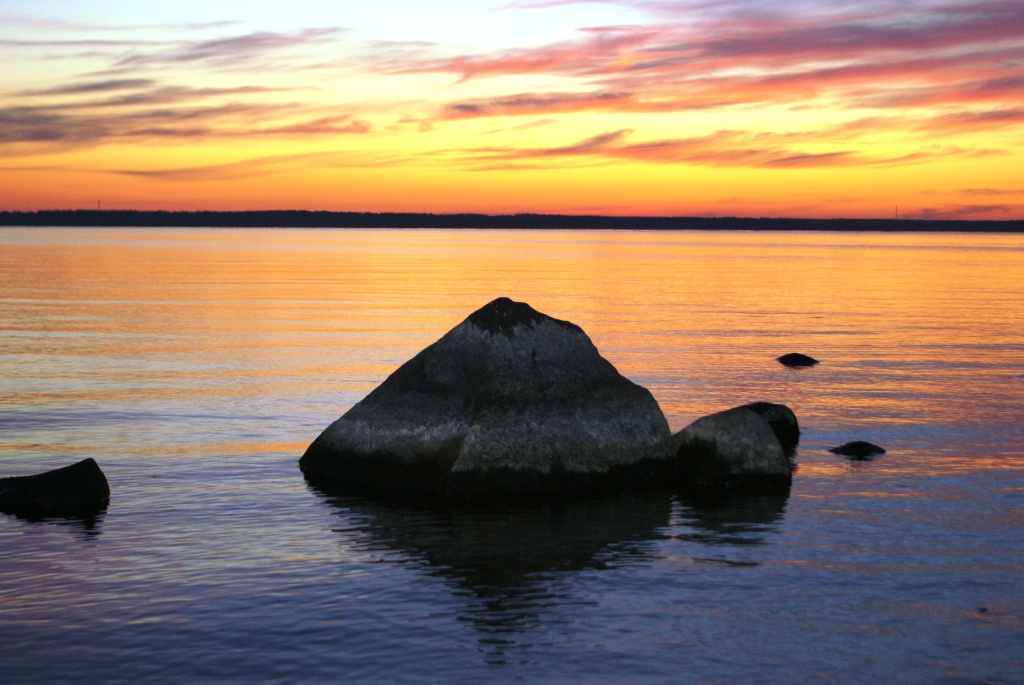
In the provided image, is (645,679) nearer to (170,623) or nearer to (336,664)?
(336,664)

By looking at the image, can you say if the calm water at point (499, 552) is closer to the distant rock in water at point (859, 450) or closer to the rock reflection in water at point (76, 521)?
the rock reflection in water at point (76, 521)

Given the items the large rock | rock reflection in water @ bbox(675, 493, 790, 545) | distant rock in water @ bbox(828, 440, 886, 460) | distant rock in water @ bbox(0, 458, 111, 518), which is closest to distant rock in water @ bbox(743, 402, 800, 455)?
distant rock in water @ bbox(828, 440, 886, 460)

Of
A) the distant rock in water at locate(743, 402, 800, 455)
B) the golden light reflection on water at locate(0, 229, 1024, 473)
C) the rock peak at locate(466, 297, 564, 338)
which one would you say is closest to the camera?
the rock peak at locate(466, 297, 564, 338)

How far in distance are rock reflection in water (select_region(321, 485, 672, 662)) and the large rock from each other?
2.52ft

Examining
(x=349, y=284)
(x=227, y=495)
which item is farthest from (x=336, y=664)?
(x=349, y=284)

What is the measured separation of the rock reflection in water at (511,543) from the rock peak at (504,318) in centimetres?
330

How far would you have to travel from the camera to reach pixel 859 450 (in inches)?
747

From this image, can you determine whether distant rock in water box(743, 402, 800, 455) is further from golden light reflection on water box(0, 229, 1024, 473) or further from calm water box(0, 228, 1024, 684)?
golden light reflection on water box(0, 229, 1024, 473)

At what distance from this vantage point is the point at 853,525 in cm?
1421

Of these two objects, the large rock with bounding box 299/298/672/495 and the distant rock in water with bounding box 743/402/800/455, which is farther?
the distant rock in water with bounding box 743/402/800/455

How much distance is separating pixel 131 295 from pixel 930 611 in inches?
2062

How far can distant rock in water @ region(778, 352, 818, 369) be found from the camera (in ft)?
102

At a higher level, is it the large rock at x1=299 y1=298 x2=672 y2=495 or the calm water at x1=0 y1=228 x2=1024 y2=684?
the large rock at x1=299 y1=298 x2=672 y2=495

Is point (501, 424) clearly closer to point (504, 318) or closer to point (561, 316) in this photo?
point (504, 318)
